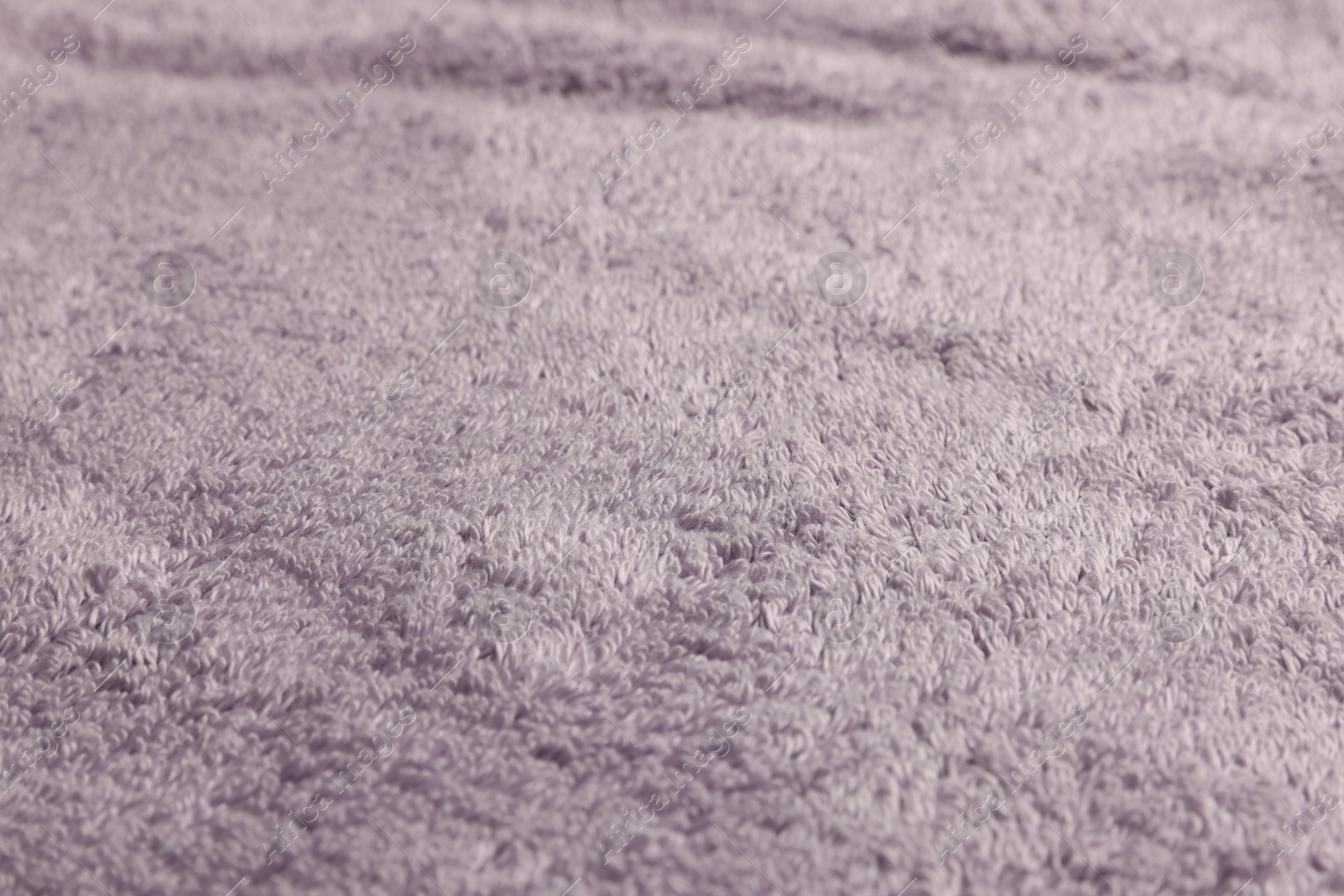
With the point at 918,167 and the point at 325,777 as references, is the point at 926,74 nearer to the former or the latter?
the point at 918,167

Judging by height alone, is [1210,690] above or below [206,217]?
below

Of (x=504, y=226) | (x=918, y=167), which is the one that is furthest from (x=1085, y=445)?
(x=504, y=226)

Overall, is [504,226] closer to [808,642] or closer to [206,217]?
[206,217]

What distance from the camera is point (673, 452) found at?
404mm

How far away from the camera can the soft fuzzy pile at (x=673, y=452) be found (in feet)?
0.99

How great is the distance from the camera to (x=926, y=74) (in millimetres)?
599

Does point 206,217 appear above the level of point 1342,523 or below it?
above

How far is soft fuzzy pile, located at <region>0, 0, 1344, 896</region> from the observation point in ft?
0.99

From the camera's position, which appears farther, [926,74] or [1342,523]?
[926,74]

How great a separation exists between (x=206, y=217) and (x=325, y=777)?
1.19 feet

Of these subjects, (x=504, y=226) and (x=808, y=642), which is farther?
(x=504, y=226)

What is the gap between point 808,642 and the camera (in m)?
0.34

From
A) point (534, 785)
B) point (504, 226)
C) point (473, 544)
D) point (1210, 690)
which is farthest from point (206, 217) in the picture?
point (1210, 690)

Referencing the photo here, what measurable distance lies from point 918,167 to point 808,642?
33 cm
